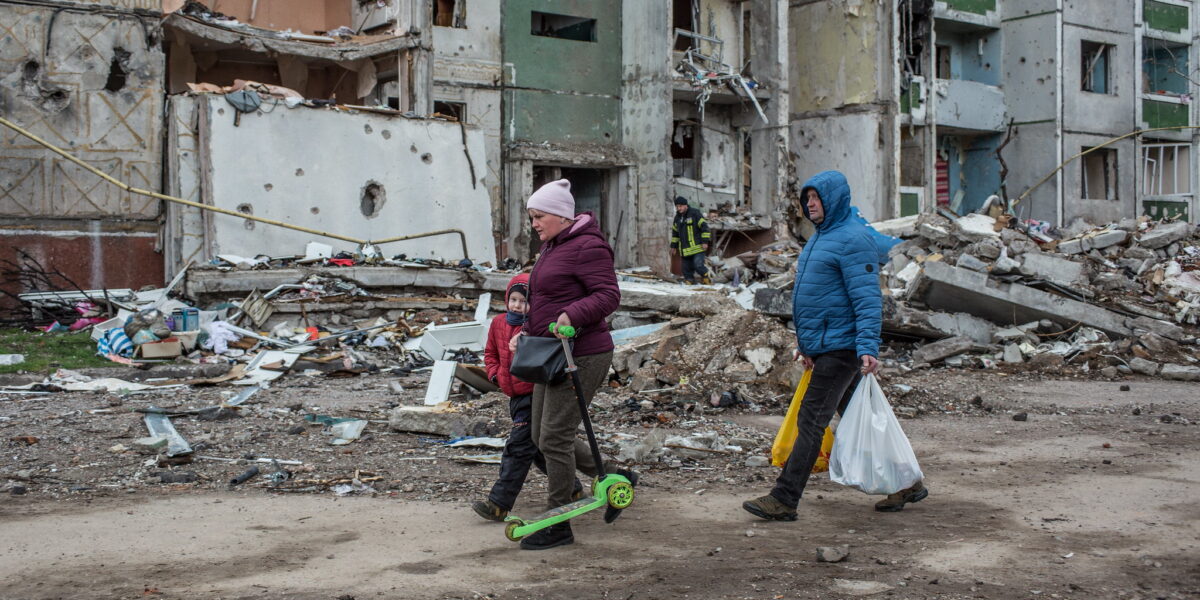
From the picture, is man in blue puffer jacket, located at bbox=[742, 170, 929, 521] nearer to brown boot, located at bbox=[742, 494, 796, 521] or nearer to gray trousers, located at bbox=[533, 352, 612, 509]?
brown boot, located at bbox=[742, 494, 796, 521]

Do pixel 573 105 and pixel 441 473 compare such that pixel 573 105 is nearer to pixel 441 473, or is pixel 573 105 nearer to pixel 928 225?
pixel 928 225

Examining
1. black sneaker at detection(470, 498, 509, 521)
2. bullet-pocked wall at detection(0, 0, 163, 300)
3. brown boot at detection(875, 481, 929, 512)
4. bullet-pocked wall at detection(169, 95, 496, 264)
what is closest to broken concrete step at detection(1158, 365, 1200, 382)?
brown boot at detection(875, 481, 929, 512)

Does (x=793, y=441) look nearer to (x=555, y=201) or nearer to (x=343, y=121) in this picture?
(x=555, y=201)

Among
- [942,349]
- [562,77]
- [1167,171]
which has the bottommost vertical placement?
[942,349]

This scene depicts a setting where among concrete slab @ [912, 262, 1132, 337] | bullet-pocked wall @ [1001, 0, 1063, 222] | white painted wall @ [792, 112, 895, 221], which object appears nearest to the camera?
concrete slab @ [912, 262, 1132, 337]

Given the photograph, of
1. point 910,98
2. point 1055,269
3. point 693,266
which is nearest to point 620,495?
point 1055,269

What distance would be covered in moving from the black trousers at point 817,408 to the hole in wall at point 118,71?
13427 mm

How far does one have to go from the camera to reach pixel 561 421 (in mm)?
4895

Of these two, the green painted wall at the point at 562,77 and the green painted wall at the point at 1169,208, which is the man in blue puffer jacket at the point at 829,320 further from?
the green painted wall at the point at 1169,208

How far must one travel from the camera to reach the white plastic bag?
5355 mm

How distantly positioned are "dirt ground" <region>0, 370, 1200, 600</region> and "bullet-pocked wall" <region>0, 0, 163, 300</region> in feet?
25.9

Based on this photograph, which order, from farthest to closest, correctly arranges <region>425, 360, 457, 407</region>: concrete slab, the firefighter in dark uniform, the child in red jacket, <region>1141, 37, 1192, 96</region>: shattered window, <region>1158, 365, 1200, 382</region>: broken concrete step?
1. <region>1141, 37, 1192, 96</region>: shattered window
2. the firefighter in dark uniform
3. <region>1158, 365, 1200, 382</region>: broken concrete step
4. <region>425, 360, 457, 407</region>: concrete slab
5. the child in red jacket

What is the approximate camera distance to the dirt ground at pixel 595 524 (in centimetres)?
421

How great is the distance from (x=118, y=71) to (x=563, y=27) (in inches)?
398
